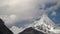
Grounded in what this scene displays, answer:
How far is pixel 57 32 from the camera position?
73938 mm

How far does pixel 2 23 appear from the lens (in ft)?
116

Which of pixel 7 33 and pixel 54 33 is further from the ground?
pixel 54 33

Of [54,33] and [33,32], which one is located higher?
[54,33]

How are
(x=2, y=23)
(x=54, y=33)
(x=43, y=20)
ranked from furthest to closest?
1. (x=43, y=20)
2. (x=54, y=33)
3. (x=2, y=23)

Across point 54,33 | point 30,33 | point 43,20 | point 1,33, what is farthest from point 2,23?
point 43,20

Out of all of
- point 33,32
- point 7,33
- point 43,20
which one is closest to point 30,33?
point 33,32

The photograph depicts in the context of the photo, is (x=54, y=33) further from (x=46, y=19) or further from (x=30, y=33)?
(x=46, y=19)

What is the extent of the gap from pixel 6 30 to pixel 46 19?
67.5m

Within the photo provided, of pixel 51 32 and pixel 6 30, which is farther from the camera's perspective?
pixel 51 32

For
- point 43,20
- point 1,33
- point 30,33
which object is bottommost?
point 1,33

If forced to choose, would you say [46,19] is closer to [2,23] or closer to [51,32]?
[51,32]

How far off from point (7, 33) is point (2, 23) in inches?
136

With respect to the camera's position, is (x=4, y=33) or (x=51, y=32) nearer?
(x=4, y=33)

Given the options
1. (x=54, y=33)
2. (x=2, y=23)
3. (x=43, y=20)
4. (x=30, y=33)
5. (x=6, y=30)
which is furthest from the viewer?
(x=43, y=20)
